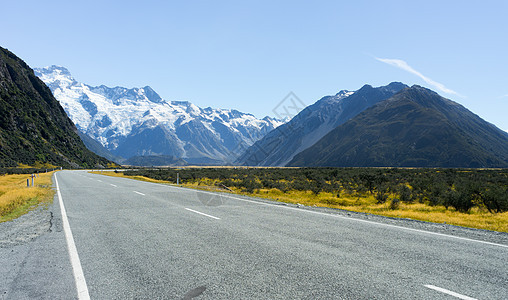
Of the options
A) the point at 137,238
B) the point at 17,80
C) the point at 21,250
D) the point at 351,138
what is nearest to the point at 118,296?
the point at 137,238

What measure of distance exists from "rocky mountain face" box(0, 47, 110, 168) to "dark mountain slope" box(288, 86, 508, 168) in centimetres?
12933

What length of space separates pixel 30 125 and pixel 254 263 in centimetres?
12216

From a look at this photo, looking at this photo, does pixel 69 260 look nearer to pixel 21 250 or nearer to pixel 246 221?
pixel 21 250

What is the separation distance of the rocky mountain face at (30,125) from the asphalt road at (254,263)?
281 feet

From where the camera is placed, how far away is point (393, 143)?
155375 millimetres

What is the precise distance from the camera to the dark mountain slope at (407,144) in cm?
13500

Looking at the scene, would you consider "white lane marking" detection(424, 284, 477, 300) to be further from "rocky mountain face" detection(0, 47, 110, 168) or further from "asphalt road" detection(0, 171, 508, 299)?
"rocky mountain face" detection(0, 47, 110, 168)

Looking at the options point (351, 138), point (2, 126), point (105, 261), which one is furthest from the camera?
point (351, 138)

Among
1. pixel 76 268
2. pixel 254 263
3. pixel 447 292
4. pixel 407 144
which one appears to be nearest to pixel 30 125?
pixel 76 268

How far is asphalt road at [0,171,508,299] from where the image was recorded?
396cm

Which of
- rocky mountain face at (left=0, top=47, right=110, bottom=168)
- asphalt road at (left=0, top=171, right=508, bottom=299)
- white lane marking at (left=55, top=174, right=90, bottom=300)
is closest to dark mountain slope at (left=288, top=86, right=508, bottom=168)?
rocky mountain face at (left=0, top=47, right=110, bottom=168)

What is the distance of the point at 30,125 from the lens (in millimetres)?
97562

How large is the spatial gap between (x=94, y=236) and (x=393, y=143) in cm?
16983

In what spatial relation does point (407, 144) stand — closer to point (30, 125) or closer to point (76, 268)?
point (76, 268)
